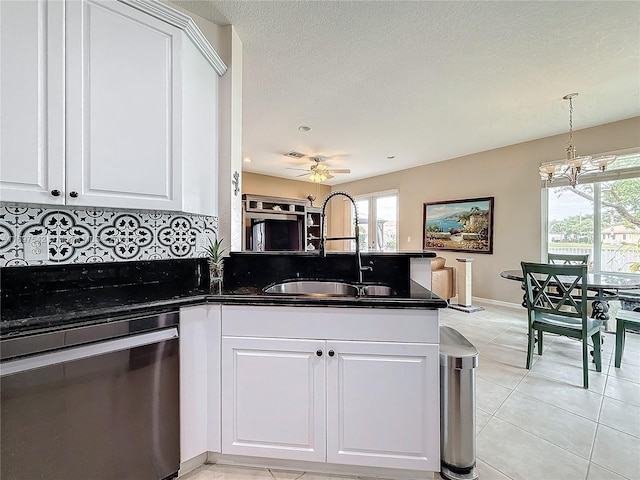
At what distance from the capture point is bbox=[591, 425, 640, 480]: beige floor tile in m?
1.40

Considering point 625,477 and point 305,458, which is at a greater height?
point 305,458

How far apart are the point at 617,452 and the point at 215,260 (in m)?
2.51

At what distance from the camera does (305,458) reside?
1.33m

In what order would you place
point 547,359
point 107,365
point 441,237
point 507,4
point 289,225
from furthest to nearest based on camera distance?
point 289,225 < point 441,237 < point 547,359 < point 507,4 < point 107,365

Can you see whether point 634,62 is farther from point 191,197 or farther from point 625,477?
point 191,197

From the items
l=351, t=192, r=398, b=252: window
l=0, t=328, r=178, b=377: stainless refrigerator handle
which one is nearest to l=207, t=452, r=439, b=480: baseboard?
l=0, t=328, r=178, b=377: stainless refrigerator handle

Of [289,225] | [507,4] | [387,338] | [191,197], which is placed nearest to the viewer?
[387,338]

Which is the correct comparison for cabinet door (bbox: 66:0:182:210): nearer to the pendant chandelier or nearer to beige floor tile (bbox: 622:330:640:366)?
the pendant chandelier

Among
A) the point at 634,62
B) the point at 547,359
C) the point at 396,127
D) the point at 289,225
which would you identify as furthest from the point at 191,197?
the point at 289,225

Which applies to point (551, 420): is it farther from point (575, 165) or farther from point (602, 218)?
point (602, 218)

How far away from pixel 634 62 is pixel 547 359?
2.73 meters

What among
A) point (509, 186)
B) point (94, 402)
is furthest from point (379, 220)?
point (94, 402)

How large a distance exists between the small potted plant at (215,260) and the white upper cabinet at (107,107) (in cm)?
31

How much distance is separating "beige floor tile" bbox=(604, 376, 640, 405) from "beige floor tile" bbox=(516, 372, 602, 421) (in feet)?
0.41
